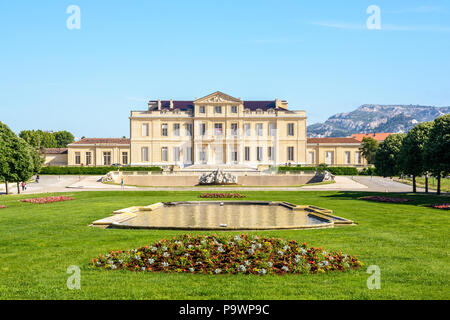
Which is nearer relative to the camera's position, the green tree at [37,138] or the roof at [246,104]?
the roof at [246,104]

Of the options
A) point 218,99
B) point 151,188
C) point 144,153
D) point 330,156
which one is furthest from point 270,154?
point 151,188

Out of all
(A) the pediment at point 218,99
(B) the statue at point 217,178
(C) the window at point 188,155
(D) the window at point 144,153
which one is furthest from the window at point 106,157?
(B) the statue at point 217,178

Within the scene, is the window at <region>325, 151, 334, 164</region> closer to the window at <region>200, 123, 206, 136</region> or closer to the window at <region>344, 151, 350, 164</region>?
the window at <region>344, 151, 350, 164</region>

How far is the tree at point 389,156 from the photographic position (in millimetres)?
47969

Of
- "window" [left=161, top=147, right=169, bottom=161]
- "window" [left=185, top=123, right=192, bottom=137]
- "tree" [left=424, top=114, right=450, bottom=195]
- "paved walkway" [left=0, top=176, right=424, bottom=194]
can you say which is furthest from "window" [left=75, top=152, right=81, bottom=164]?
"tree" [left=424, top=114, right=450, bottom=195]

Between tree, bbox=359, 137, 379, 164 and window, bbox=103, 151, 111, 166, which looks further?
window, bbox=103, 151, 111, 166

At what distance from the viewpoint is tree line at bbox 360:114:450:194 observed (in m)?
32.2

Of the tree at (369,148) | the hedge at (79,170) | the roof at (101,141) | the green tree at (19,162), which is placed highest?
the roof at (101,141)

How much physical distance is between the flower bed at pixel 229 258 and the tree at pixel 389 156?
133 ft

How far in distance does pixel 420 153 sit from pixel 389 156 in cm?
880

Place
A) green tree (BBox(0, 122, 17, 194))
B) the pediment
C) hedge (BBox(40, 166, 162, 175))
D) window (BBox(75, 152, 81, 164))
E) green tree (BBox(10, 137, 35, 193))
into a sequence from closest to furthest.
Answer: green tree (BBox(0, 122, 17, 194)) < green tree (BBox(10, 137, 35, 193)) < hedge (BBox(40, 166, 162, 175)) < the pediment < window (BBox(75, 152, 81, 164))

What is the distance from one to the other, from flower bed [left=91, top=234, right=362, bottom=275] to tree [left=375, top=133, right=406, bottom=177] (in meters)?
40.6

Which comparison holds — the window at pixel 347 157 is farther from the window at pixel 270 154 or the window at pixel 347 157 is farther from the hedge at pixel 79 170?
Answer: the hedge at pixel 79 170
